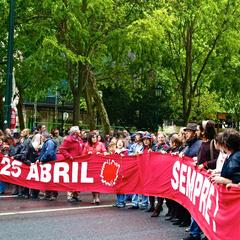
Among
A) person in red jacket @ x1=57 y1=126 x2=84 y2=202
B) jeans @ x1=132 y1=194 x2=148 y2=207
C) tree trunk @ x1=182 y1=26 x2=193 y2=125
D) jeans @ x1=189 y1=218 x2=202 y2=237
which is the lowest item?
jeans @ x1=132 y1=194 x2=148 y2=207

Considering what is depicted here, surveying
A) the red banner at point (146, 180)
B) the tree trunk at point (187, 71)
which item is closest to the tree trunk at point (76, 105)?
the tree trunk at point (187, 71)

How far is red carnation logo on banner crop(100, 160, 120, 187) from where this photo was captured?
13.3 metres

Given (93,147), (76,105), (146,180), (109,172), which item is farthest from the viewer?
(76,105)

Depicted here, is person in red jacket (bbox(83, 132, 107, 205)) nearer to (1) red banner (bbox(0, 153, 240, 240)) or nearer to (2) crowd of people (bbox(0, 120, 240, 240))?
(2) crowd of people (bbox(0, 120, 240, 240))

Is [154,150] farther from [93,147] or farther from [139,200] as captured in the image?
[93,147]

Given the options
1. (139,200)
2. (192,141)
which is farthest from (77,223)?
(139,200)

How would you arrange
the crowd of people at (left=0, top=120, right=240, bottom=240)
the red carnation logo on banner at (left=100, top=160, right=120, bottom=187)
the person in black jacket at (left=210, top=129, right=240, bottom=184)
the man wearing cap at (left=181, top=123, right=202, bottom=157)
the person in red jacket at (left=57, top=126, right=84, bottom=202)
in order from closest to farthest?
the person in black jacket at (left=210, top=129, right=240, bottom=184) < the crowd of people at (left=0, top=120, right=240, bottom=240) < the man wearing cap at (left=181, top=123, right=202, bottom=157) < the red carnation logo on banner at (left=100, top=160, right=120, bottom=187) < the person in red jacket at (left=57, top=126, right=84, bottom=202)

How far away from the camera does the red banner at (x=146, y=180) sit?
7098mm

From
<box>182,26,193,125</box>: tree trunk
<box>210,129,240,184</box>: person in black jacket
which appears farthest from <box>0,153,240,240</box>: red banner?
<box>182,26,193,125</box>: tree trunk

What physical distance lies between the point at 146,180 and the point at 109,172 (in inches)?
48.6

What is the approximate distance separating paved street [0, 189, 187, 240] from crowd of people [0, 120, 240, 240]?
37cm

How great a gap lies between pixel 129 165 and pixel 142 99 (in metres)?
29.3

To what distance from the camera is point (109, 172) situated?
13.4 m

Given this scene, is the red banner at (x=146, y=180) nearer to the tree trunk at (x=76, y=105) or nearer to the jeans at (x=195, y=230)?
the jeans at (x=195, y=230)
